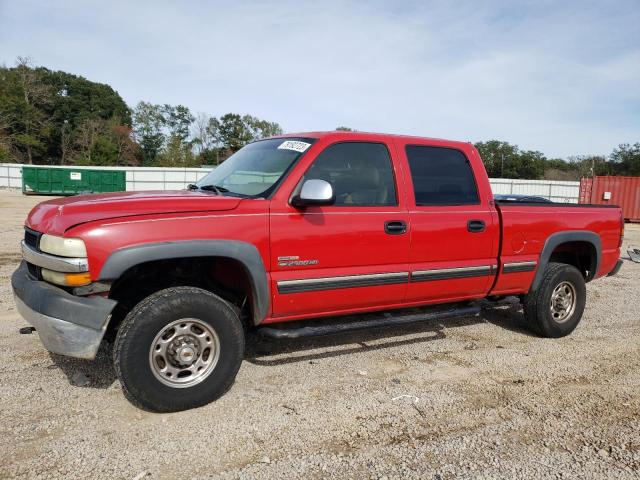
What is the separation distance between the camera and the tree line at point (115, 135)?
191ft

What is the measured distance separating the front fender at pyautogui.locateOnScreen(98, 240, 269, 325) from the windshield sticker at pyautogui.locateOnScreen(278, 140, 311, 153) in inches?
36.9

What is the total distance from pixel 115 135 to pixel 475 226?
74.3 meters

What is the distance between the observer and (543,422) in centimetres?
332

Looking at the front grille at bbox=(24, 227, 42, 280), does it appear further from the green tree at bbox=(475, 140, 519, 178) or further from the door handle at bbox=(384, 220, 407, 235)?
the green tree at bbox=(475, 140, 519, 178)

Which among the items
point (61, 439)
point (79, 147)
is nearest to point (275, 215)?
point (61, 439)

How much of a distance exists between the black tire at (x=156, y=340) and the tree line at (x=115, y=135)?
51598mm

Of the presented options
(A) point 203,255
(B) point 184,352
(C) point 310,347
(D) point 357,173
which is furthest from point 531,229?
(B) point 184,352

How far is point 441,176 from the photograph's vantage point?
4414 millimetres

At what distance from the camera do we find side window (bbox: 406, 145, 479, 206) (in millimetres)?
4250

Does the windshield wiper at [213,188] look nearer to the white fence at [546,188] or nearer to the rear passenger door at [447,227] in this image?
the rear passenger door at [447,227]

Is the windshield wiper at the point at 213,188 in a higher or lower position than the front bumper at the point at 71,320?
higher

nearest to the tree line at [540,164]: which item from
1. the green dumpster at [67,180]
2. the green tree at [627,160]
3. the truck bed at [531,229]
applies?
the green tree at [627,160]

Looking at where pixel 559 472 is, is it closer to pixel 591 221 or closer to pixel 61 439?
pixel 61 439

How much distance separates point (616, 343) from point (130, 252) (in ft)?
15.5
